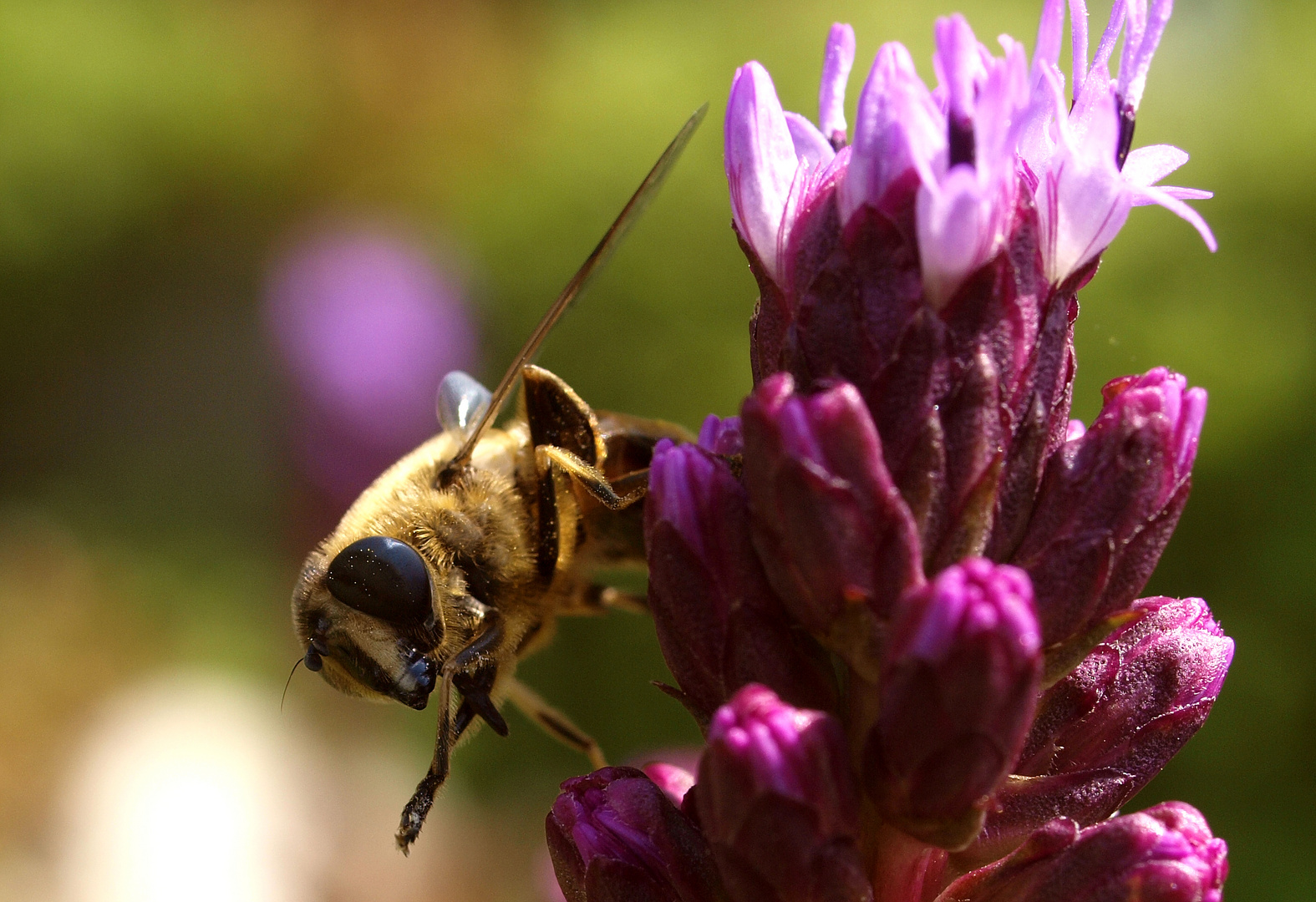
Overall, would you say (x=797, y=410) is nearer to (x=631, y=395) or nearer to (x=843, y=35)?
(x=843, y=35)

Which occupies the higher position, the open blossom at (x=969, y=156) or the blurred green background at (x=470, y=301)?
the open blossom at (x=969, y=156)

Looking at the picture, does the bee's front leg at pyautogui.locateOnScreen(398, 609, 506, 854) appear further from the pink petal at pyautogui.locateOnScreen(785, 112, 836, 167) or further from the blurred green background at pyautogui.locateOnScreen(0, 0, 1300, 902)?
the blurred green background at pyautogui.locateOnScreen(0, 0, 1300, 902)

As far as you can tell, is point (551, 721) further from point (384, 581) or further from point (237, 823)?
point (237, 823)

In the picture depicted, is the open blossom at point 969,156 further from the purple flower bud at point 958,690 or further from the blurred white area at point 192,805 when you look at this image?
the blurred white area at point 192,805

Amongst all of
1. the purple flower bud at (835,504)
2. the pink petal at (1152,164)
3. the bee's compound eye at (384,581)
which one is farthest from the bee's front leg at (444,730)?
the pink petal at (1152,164)

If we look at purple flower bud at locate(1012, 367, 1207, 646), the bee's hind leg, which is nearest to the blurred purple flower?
the bee's hind leg

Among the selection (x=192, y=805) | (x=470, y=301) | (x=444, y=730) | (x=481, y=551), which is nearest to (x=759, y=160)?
(x=481, y=551)
